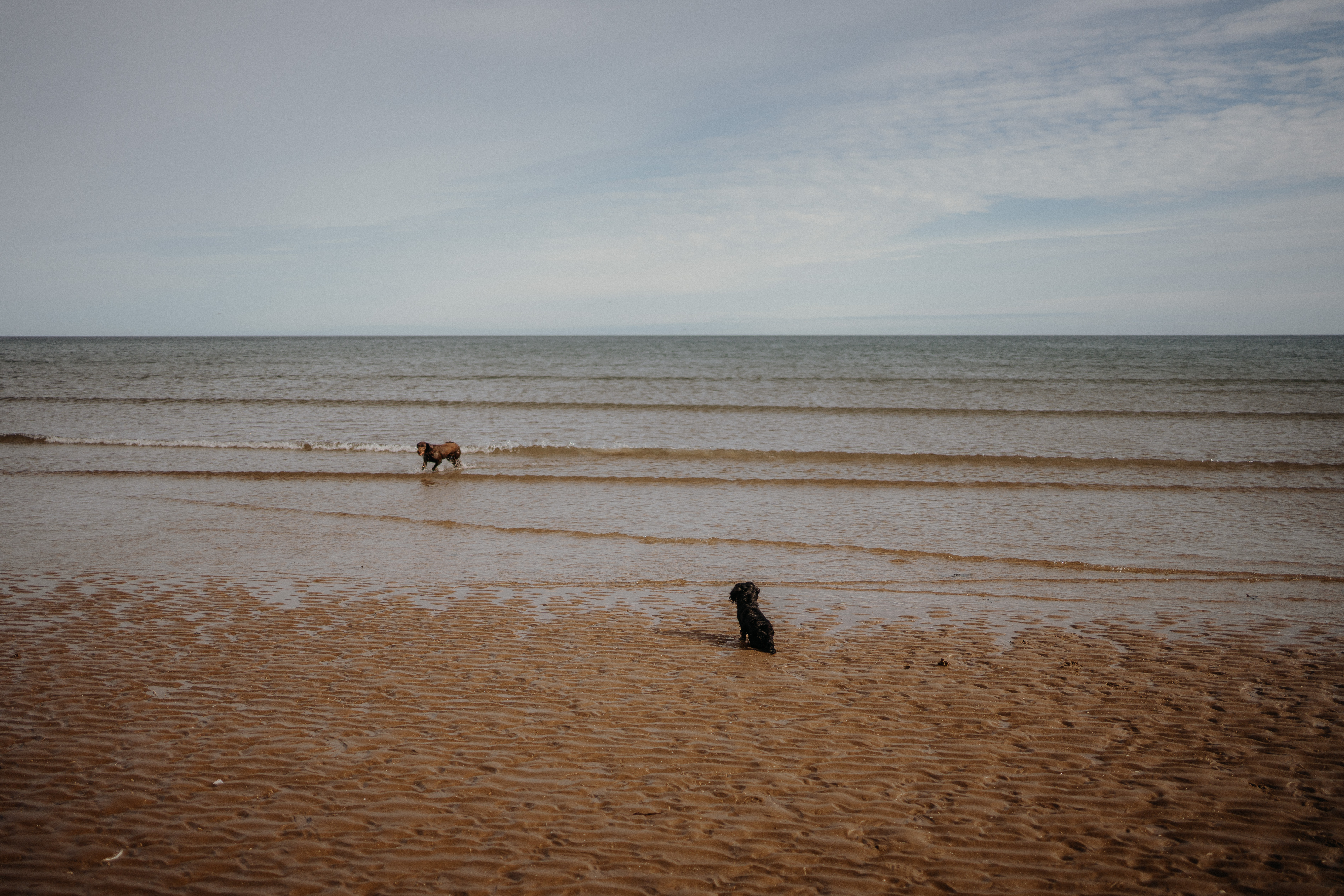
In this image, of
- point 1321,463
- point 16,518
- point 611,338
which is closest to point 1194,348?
point 1321,463

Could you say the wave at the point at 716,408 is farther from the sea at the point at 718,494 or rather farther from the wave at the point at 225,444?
the wave at the point at 225,444

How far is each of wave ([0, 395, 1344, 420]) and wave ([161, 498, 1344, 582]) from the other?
48.4 ft

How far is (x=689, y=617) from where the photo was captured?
7680 millimetres

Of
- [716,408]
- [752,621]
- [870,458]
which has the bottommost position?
[752,621]

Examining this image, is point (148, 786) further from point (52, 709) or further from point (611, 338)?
point (611, 338)

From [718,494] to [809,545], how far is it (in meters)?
3.75

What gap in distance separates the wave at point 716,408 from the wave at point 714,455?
7.54 metres

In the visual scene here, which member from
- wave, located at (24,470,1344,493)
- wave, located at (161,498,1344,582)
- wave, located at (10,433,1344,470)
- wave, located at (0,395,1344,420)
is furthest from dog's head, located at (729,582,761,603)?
wave, located at (0,395,1344,420)

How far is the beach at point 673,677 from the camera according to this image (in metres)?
3.87

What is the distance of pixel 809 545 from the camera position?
1083 cm

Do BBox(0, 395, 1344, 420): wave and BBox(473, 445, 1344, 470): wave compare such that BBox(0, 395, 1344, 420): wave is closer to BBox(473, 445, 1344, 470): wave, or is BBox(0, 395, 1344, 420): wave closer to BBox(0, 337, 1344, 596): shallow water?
BBox(0, 337, 1344, 596): shallow water

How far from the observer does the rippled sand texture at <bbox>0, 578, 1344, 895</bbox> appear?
3.75m

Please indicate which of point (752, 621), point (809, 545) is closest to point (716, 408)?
point (809, 545)

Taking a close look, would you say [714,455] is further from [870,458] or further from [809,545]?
[809,545]
